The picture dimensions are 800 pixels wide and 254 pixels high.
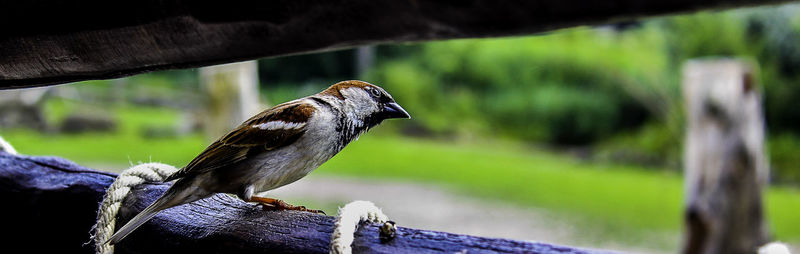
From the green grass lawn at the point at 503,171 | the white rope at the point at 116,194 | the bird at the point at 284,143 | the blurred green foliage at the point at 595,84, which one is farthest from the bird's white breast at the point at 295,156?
the green grass lawn at the point at 503,171

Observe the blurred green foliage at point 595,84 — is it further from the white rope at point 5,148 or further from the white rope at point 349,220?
the white rope at point 349,220

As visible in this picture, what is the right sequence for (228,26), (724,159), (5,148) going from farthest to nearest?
(724,159) → (5,148) → (228,26)

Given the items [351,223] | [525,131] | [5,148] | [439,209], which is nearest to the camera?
[351,223]

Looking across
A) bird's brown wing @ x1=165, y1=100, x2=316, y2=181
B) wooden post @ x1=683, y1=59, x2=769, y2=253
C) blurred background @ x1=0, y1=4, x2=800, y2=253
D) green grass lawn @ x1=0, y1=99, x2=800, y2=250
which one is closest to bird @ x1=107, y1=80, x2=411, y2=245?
bird's brown wing @ x1=165, y1=100, x2=316, y2=181

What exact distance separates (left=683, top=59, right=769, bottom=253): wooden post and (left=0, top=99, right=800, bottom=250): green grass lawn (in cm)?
134

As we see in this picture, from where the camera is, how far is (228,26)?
23.4 inches

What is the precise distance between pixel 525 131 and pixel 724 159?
2189 millimetres

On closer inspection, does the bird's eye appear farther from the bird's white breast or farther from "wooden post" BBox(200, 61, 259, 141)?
"wooden post" BBox(200, 61, 259, 141)

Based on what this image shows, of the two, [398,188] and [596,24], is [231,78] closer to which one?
[398,188]

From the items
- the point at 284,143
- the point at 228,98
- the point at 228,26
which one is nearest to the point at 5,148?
the point at 284,143

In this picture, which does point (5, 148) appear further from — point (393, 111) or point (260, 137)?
point (393, 111)

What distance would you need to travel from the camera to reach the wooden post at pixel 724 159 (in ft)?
12.0

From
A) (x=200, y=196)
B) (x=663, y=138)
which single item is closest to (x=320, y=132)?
(x=200, y=196)

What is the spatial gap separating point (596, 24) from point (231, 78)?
12.6ft
